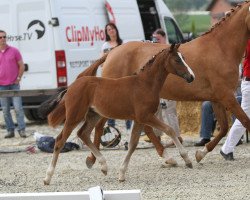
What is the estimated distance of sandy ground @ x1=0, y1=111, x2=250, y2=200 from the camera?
29.1 feet

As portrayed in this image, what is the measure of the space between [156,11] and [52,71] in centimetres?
392

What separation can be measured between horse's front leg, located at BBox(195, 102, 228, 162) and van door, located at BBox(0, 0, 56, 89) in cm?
575

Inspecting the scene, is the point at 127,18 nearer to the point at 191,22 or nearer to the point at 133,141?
the point at 133,141

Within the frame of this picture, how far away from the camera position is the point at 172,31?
19609 mm

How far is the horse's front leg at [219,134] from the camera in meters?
10.9

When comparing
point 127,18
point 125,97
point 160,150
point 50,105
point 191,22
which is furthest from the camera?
point 191,22

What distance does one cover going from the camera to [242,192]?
864 centimetres

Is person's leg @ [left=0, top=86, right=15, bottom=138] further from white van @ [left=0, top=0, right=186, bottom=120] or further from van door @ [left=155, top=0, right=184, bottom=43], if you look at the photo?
van door @ [left=155, top=0, right=184, bottom=43]

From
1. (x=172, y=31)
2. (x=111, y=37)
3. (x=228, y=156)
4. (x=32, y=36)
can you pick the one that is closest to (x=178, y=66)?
(x=228, y=156)

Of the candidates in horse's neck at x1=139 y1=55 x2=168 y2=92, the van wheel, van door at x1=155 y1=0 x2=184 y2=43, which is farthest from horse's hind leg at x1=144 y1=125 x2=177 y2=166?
van door at x1=155 y1=0 x2=184 y2=43

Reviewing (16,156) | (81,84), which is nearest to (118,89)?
(81,84)

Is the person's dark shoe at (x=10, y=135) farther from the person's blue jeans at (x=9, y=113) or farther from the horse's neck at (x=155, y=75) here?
the horse's neck at (x=155, y=75)

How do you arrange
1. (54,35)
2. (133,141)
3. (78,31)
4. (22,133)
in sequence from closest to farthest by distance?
(133,141), (22,133), (54,35), (78,31)

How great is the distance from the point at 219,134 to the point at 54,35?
5974 millimetres
